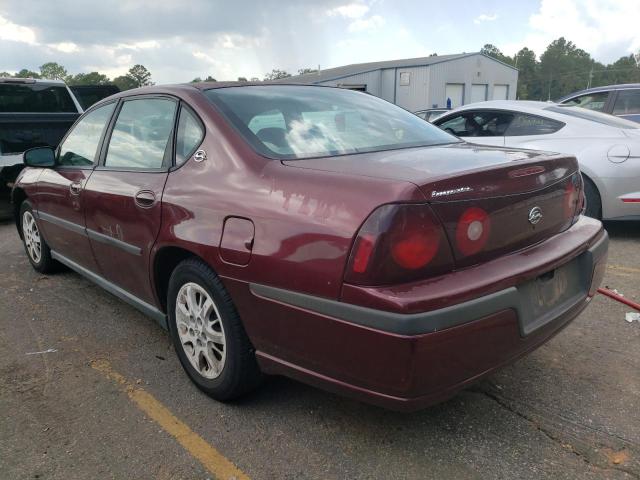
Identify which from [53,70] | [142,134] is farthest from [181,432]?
[53,70]

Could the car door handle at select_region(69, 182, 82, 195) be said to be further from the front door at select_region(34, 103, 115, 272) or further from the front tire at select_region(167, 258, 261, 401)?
the front tire at select_region(167, 258, 261, 401)

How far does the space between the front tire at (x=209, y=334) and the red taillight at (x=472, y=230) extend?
3.36ft

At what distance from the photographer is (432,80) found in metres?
36.6

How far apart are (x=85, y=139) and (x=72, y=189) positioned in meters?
0.40

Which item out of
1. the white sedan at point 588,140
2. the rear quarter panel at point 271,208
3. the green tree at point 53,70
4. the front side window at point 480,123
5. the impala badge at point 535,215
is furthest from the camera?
the green tree at point 53,70

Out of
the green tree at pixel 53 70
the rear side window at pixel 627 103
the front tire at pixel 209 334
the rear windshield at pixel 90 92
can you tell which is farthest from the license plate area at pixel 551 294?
the green tree at pixel 53 70

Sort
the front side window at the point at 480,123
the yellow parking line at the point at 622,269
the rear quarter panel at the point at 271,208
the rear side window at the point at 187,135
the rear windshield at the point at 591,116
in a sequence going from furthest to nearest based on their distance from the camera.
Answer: the front side window at the point at 480,123 < the rear windshield at the point at 591,116 < the yellow parking line at the point at 622,269 < the rear side window at the point at 187,135 < the rear quarter panel at the point at 271,208

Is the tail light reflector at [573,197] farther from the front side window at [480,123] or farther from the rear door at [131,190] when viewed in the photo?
the front side window at [480,123]

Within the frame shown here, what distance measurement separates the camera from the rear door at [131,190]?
2.81 m

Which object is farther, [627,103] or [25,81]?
[627,103]

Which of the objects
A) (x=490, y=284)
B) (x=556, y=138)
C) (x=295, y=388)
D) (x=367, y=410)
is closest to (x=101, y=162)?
(x=295, y=388)

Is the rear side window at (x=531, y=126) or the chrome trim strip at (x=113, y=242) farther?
the rear side window at (x=531, y=126)

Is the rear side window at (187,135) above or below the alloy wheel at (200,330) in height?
above

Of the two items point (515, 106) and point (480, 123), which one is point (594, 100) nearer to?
point (515, 106)
